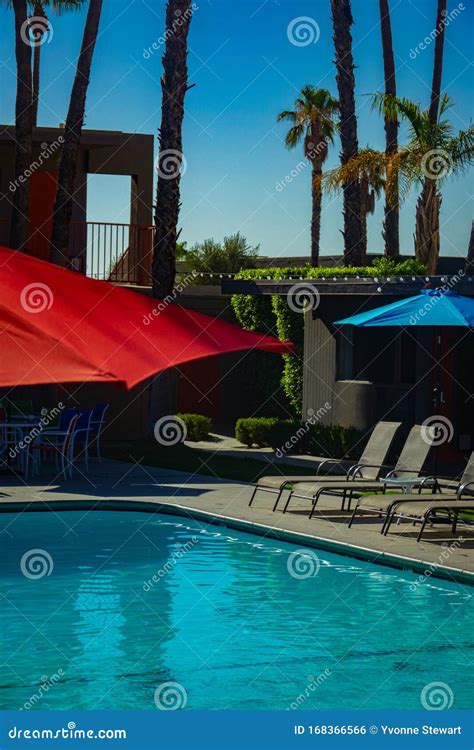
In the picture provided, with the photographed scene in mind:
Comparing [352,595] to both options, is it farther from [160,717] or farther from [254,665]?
[160,717]

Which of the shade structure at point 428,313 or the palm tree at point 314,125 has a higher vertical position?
the palm tree at point 314,125

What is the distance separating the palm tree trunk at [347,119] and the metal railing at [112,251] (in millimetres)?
4972

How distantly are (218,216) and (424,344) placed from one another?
11236mm

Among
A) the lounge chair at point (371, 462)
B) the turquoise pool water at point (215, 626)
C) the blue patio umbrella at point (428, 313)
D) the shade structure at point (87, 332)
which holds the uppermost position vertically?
the blue patio umbrella at point (428, 313)

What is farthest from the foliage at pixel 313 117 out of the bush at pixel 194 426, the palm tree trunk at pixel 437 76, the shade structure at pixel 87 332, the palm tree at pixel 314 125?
the shade structure at pixel 87 332

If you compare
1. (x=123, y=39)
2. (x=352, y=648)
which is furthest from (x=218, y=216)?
(x=352, y=648)

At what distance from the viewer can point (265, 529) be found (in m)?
14.6

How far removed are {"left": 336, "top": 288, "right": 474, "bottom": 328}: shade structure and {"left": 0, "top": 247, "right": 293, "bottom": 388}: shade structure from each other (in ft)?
24.3

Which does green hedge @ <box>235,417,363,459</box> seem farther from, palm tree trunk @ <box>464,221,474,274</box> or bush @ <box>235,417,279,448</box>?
palm tree trunk @ <box>464,221,474,274</box>

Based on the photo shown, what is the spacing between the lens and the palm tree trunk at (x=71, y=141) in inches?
1006

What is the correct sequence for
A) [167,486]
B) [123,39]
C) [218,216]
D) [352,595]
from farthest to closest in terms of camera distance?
[218,216], [123,39], [167,486], [352,595]

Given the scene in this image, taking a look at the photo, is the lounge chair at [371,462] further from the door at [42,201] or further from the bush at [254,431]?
the door at [42,201]

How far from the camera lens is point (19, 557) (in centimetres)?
1375

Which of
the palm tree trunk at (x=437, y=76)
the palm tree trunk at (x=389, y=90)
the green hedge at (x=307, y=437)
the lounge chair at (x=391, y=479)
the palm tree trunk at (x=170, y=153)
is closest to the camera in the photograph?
the lounge chair at (x=391, y=479)
